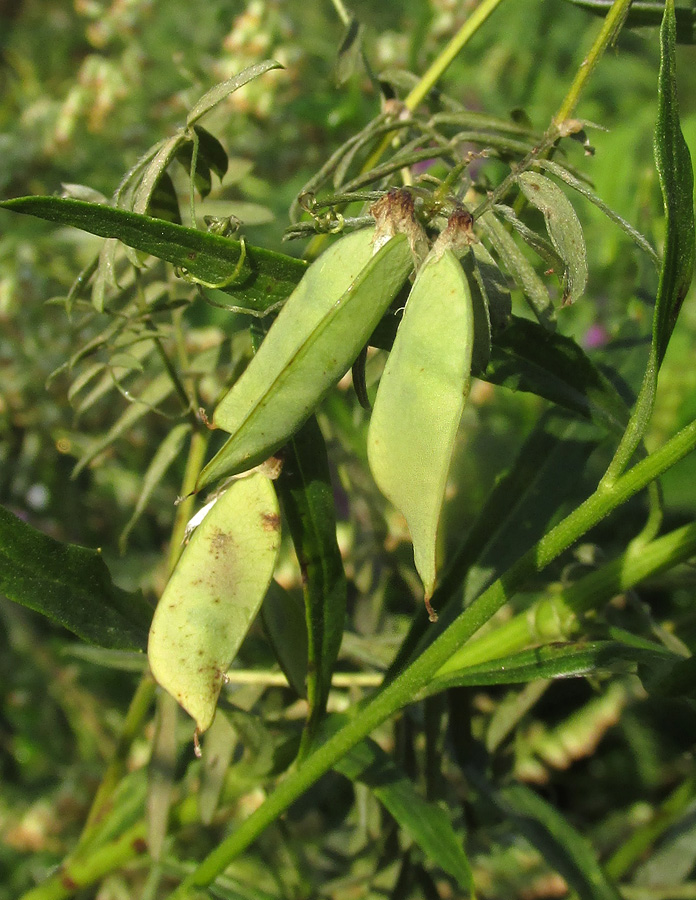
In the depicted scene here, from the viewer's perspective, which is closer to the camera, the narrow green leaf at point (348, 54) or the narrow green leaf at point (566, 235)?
the narrow green leaf at point (566, 235)

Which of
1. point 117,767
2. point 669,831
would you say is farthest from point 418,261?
point 669,831

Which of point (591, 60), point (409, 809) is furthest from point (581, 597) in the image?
point (591, 60)

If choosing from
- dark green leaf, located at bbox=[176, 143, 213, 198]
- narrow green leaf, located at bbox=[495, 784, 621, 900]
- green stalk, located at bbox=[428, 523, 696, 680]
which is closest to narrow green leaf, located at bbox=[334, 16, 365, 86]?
dark green leaf, located at bbox=[176, 143, 213, 198]

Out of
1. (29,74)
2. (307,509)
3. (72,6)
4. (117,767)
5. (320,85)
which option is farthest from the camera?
(72,6)

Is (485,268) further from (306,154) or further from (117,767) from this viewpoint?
(306,154)

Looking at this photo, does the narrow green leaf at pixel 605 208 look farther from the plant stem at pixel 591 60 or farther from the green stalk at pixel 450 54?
the green stalk at pixel 450 54

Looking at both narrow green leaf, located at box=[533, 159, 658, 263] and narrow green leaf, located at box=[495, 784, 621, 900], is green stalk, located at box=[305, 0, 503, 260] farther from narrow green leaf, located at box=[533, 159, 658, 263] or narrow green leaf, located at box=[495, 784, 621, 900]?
narrow green leaf, located at box=[495, 784, 621, 900]

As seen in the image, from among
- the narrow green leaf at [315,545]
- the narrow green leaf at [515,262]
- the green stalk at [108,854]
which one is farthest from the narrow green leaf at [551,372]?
the green stalk at [108,854]
